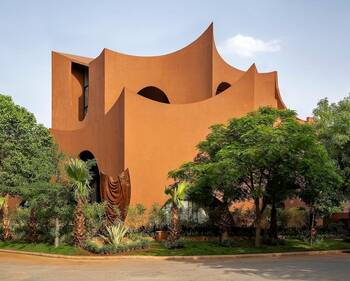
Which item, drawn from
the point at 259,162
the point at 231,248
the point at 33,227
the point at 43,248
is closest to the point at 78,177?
the point at 43,248

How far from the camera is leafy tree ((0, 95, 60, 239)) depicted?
2408 cm

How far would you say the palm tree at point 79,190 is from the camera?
64.1 ft

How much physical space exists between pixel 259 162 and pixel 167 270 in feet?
22.7

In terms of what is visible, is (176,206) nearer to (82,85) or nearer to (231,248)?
(231,248)

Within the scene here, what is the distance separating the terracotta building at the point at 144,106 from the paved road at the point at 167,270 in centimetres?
705

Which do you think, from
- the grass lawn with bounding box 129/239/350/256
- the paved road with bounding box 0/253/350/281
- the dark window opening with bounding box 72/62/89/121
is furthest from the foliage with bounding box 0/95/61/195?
the paved road with bounding box 0/253/350/281

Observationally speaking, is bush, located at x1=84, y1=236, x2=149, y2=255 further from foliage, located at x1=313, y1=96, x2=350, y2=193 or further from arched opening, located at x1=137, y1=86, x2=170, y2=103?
arched opening, located at x1=137, y1=86, x2=170, y2=103

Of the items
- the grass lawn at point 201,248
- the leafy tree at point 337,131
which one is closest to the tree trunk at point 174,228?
the grass lawn at point 201,248

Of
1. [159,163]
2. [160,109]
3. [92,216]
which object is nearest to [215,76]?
[160,109]

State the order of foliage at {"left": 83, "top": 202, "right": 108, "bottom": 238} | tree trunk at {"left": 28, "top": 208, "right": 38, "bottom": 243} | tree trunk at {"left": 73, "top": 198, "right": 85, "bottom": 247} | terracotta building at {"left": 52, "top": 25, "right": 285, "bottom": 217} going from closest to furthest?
tree trunk at {"left": 73, "top": 198, "right": 85, "bottom": 247}, foliage at {"left": 83, "top": 202, "right": 108, "bottom": 238}, tree trunk at {"left": 28, "top": 208, "right": 38, "bottom": 243}, terracotta building at {"left": 52, "top": 25, "right": 285, "bottom": 217}

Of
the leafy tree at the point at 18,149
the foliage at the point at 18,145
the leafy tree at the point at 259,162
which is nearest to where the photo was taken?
the leafy tree at the point at 259,162

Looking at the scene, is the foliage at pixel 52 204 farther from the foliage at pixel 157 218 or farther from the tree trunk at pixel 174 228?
the tree trunk at pixel 174 228

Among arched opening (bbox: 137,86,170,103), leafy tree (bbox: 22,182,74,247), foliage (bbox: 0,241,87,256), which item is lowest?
foliage (bbox: 0,241,87,256)

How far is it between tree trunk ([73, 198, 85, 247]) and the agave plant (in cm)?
96
